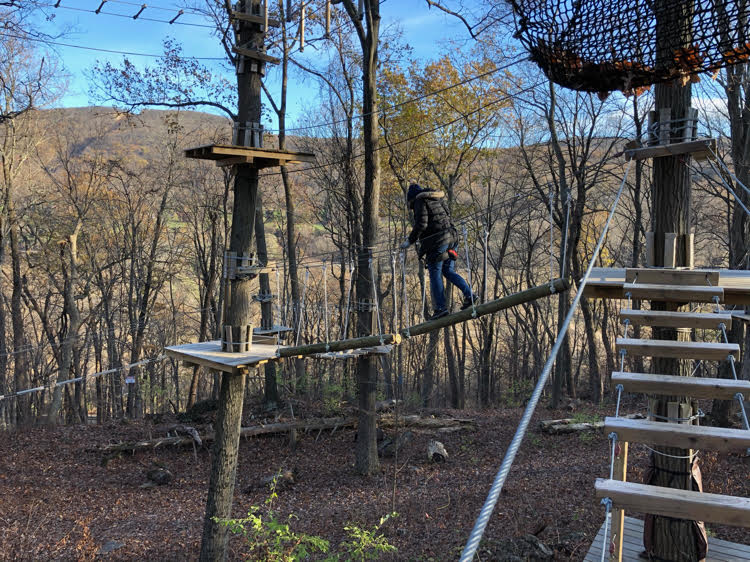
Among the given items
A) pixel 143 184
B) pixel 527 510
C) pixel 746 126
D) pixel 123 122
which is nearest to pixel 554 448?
pixel 527 510

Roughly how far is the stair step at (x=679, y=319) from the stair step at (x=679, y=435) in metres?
0.95

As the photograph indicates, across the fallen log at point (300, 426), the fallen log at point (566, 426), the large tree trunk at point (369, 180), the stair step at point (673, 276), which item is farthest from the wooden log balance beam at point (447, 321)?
the fallen log at point (566, 426)

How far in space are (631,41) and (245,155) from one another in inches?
144

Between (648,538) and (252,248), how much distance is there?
4621 millimetres

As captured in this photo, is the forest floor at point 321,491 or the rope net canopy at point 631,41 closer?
the rope net canopy at point 631,41

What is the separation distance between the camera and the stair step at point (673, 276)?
4188 mm

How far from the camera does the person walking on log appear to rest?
5.66 meters

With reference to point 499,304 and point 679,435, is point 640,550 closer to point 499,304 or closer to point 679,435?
point 679,435

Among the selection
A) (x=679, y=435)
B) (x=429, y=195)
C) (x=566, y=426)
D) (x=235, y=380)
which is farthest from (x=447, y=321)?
(x=566, y=426)

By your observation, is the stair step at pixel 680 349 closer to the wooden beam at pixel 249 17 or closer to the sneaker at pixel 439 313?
the sneaker at pixel 439 313

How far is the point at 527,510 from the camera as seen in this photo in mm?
6969

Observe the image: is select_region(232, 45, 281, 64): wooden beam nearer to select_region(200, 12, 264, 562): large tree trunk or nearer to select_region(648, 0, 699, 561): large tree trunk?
select_region(200, 12, 264, 562): large tree trunk

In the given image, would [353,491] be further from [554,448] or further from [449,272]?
[449,272]

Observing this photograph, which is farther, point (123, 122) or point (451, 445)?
point (123, 122)
